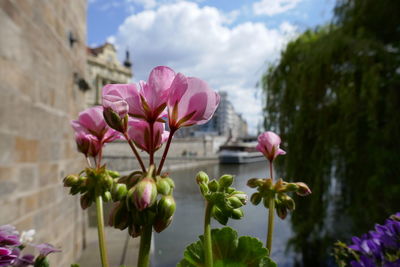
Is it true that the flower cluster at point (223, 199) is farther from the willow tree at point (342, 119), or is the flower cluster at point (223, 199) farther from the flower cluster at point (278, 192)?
the willow tree at point (342, 119)

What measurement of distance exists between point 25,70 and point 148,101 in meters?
2.30

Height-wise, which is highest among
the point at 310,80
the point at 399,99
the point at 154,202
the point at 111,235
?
the point at 310,80

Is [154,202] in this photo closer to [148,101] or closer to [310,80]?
[148,101]

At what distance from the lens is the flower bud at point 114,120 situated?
27cm

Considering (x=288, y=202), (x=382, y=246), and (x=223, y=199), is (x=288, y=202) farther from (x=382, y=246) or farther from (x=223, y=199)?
(x=382, y=246)

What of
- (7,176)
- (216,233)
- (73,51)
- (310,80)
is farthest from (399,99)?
(73,51)

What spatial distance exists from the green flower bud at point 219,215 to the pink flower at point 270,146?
0.53 feet

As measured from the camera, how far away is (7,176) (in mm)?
1831

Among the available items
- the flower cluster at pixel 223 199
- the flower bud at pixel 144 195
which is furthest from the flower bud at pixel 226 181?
the flower bud at pixel 144 195

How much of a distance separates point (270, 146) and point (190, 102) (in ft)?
0.63

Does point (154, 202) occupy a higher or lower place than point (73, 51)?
lower

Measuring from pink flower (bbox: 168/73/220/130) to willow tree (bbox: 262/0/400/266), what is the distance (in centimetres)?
319

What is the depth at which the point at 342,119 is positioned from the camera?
11.2ft

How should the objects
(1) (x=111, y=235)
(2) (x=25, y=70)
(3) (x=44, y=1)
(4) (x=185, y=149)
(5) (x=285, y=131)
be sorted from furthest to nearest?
1. (4) (x=185, y=149)
2. (1) (x=111, y=235)
3. (5) (x=285, y=131)
4. (3) (x=44, y=1)
5. (2) (x=25, y=70)
